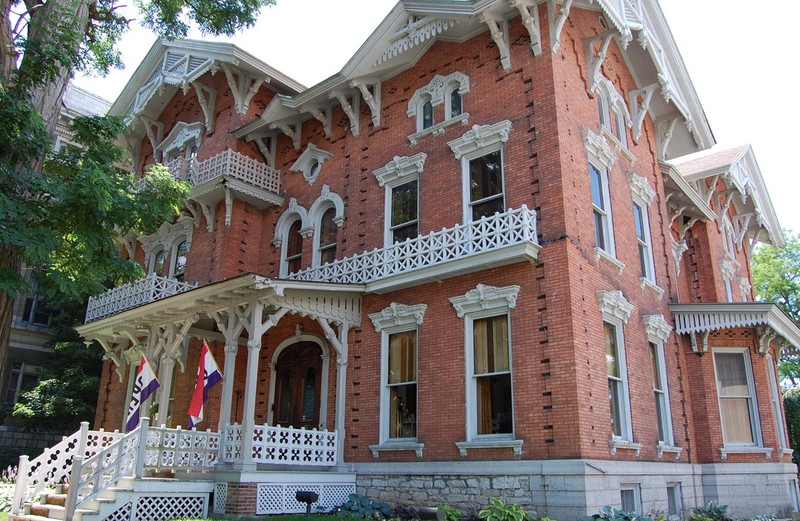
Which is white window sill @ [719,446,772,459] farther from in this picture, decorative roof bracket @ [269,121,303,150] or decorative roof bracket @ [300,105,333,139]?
decorative roof bracket @ [269,121,303,150]

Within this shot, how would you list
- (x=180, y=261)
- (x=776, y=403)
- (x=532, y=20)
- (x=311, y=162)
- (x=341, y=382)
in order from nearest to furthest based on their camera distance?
(x=532, y=20)
(x=341, y=382)
(x=776, y=403)
(x=311, y=162)
(x=180, y=261)

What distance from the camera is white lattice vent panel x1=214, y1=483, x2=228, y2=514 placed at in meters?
12.3

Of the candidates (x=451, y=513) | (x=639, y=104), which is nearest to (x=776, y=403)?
(x=639, y=104)

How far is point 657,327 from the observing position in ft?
53.1

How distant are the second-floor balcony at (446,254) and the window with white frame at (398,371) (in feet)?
2.26

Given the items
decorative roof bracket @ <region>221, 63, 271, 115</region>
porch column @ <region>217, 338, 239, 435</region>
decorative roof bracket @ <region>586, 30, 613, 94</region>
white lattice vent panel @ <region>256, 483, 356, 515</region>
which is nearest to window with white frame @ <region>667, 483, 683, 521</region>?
white lattice vent panel @ <region>256, 483, 356, 515</region>

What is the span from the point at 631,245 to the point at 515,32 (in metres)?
5.98

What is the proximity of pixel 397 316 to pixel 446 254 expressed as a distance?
2051 mm

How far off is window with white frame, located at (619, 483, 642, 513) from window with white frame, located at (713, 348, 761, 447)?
5.22m

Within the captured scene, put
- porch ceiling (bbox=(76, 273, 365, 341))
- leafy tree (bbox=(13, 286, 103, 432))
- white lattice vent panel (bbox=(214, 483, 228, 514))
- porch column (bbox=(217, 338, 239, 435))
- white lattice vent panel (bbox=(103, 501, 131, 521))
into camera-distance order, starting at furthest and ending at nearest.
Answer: leafy tree (bbox=(13, 286, 103, 432))
porch ceiling (bbox=(76, 273, 365, 341))
porch column (bbox=(217, 338, 239, 435))
white lattice vent panel (bbox=(214, 483, 228, 514))
white lattice vent panel (bbox=(103, 501, 131, 521))

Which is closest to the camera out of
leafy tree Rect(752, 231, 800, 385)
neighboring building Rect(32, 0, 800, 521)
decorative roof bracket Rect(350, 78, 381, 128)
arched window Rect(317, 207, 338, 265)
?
neighboring building Rect(32, 0, 800, 521)

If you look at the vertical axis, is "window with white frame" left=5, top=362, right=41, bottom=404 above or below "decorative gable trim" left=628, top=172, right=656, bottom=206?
below

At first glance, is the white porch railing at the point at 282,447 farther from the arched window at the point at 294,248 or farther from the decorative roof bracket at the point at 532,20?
the decorative roof bracket at the point at 532,20

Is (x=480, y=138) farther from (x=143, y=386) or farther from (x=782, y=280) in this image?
→ (x=782, y=280)
